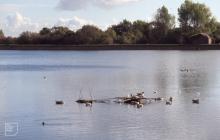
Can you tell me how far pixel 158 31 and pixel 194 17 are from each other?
785cm

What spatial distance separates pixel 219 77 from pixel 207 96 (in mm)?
13133

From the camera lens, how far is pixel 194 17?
123m

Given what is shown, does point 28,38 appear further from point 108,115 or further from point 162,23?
point 108,115

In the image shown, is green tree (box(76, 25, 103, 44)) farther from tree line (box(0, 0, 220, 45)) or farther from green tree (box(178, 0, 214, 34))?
green tree (box(178, 0, 214, 34))

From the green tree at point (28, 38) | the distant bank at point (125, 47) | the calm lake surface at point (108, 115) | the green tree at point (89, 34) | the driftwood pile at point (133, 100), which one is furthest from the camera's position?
the green tree at point (28, 38)

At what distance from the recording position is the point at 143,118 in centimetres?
2095

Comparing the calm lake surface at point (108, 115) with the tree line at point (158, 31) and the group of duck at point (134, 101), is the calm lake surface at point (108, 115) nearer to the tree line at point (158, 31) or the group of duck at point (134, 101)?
the group of duck at point (134, 101)

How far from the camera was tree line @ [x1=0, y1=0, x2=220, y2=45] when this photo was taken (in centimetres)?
12188

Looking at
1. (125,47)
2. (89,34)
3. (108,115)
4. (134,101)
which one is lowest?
(125,47)

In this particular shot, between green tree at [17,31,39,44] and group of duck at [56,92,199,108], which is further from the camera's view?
green tree at [17,31,39,44]

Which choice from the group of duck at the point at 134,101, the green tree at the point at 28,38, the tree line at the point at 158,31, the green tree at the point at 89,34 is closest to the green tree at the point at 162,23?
the tree line at the point at 158,31

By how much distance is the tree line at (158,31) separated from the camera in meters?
122

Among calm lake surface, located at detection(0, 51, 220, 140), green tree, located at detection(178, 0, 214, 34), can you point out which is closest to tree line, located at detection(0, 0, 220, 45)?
green tree, located at detection(178, 0, 214, 34)

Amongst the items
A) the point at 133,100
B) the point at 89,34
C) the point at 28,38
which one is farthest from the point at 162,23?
the point at 133,100
